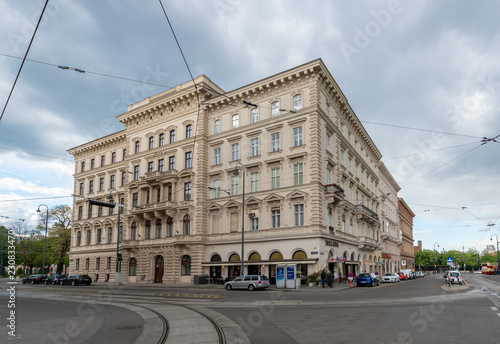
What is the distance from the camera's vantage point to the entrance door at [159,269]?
45.3 meters

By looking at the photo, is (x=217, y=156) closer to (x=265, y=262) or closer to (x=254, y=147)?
(x=254, y=147)

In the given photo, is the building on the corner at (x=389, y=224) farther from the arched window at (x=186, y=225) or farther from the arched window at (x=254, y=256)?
the arched window at (x=186, y=225)

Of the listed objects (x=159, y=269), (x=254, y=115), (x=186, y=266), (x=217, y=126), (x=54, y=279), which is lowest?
(x=54, y=279)

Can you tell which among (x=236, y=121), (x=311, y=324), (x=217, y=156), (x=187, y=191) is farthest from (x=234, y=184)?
(x=311, y=324)

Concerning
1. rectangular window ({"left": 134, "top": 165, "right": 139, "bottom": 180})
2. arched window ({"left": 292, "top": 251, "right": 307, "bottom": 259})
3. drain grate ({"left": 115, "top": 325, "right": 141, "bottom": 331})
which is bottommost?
drain grate ({"left": 115, "top": 325, "right": 141, "bottom": 331})

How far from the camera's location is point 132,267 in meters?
48.8

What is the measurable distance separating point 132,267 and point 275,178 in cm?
2295

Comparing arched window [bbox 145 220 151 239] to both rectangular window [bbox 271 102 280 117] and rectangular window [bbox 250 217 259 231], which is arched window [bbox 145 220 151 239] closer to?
rectangular window [bbox 250 217 259 231]

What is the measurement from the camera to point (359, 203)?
51938 millimetres

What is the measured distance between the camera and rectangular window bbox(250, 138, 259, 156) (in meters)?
41.4

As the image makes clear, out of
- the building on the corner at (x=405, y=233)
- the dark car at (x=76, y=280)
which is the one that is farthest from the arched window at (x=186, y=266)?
the building on the corner at (x=405, y=233)

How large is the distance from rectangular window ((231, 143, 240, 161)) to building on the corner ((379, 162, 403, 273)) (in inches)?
1308

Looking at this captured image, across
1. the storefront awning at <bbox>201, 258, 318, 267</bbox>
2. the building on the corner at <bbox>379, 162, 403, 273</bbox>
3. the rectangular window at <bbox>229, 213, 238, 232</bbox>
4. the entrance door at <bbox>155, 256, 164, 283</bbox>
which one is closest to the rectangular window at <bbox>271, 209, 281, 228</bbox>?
the storefront awning at <bbox>201, 258, 318, 267</bbox>

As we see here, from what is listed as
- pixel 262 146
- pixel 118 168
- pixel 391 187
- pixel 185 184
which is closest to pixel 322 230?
pixel 262 146
